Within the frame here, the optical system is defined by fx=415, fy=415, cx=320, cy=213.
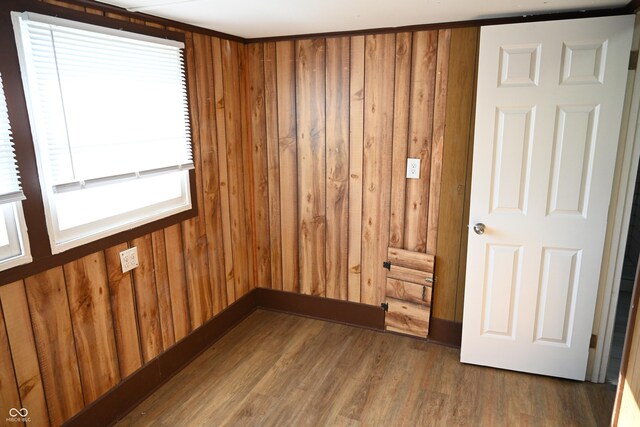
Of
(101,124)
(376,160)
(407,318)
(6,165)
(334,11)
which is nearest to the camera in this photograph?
(6,165)

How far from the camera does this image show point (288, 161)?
3.20 metres

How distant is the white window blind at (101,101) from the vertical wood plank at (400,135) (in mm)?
1370

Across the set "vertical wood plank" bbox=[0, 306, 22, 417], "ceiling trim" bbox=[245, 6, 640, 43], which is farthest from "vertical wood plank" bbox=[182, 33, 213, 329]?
"vertical wood plank" bbox=[0, 306, 22, 417]

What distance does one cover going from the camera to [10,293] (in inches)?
67.2

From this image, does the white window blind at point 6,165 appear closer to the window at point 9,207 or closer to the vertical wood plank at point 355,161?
the window at point 9,207

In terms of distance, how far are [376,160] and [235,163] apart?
1058 millimetres

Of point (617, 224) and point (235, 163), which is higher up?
point (235, 163)

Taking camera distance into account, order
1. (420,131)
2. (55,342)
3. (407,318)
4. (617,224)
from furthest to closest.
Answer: (407,318) < (420,131) < (617,224) < (55,342)

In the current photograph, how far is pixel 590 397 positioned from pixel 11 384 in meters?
2.98

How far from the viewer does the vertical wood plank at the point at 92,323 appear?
2.00 metres

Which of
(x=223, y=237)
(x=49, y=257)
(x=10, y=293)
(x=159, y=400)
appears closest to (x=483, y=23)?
(x=223, y=237)

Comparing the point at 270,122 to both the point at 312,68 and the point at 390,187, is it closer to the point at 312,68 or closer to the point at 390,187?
the point at 312,68

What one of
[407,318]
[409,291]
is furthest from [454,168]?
[407,318]

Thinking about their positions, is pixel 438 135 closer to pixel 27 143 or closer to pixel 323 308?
pixel 323 308
